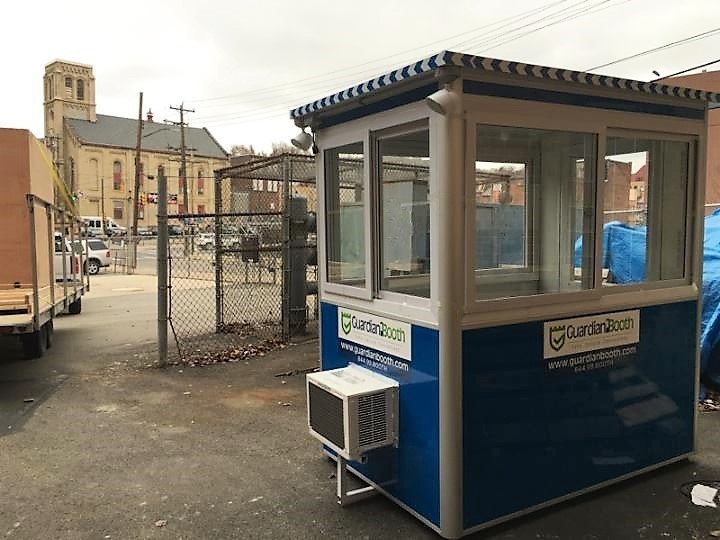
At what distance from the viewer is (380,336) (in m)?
3.59

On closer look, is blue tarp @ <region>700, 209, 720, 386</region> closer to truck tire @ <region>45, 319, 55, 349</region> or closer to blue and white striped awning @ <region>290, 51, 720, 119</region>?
blue and white striped awning @ <region>290, 51, 720, 119</region>

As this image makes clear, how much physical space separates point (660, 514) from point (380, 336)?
6.38 ft

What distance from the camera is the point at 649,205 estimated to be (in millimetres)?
4195

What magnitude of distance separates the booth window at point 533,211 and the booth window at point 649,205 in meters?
0.24

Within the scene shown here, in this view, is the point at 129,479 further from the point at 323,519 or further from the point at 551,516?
the point at 551,516

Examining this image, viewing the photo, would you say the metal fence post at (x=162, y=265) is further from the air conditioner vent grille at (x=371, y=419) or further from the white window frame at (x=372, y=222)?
the air conditioner vent grille at (x=371, y=419)

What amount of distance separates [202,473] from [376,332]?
1.69 meters

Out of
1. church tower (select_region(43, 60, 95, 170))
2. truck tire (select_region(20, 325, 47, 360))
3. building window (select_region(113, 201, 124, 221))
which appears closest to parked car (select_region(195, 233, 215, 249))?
truck tire (select_region(20, 325, 47, 360))

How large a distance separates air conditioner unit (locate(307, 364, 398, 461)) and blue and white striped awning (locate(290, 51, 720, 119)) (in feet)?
5.61

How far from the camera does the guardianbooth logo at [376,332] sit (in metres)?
3.39

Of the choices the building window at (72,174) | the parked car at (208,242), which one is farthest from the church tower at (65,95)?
the parked car at (208,242)

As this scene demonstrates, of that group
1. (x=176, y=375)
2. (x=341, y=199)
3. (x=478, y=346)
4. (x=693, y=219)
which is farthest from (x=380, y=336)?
(x=176, y=375)

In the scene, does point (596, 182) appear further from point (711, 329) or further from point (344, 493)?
point (711, 329)

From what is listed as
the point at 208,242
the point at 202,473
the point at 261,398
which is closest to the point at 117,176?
the point at 208,242
